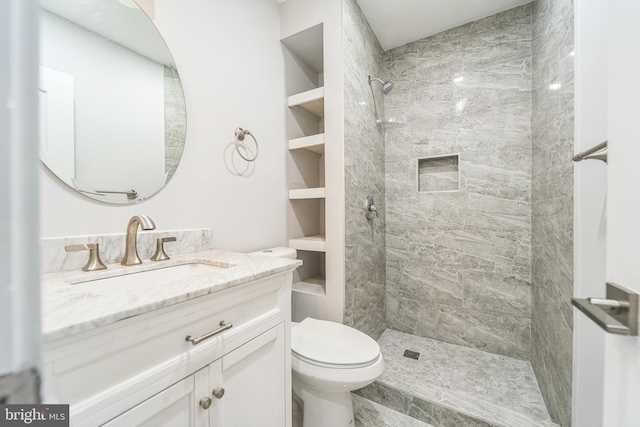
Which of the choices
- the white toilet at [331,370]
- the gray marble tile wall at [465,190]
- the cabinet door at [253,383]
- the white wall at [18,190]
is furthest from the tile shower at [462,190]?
the white wall at [18,190]

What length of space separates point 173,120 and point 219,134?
0.79 feet

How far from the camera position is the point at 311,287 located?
1815 millimetres

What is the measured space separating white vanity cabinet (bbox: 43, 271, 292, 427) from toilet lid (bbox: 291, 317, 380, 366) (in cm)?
22

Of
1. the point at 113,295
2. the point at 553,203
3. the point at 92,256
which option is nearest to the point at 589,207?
the point at 553,203

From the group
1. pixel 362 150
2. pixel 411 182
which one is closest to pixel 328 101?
pixel 362 150

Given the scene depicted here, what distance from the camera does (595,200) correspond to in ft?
3.17

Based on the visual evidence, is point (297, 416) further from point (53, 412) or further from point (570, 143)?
point (570, 143)

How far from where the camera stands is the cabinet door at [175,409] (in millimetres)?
547

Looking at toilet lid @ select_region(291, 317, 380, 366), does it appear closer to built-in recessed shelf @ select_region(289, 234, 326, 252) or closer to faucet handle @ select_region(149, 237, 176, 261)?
built-in recessed shelf @ select_region(289, 234, 326, 252)

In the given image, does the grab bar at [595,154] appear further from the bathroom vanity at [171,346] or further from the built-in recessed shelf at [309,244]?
the built-in recessed shelf at [309,244]

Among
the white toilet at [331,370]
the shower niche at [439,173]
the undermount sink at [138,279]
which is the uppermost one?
the shower niche at [439,173]

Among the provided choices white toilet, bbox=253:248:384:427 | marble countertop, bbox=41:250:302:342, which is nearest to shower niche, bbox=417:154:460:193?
white toilet, bbox=253:248:384:427

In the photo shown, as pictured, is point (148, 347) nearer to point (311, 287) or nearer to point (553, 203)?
point (311, 287)

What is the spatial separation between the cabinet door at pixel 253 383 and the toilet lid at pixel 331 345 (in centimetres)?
24
